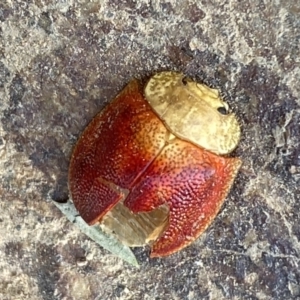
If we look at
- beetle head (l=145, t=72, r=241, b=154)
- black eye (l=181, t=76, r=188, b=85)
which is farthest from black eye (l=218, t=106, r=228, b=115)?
black eye (l=181, t=76, r=188, b=85)

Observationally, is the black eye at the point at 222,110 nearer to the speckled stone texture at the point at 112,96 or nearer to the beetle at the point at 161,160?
the beetle at the point at 161,160

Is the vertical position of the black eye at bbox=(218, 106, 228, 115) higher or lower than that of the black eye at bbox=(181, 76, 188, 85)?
lower

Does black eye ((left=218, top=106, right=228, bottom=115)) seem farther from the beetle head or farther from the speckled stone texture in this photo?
the speckled stone texture

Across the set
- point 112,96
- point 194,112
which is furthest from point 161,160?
point 112,96

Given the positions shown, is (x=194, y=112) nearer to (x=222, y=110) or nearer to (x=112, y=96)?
(x=222, y=110)

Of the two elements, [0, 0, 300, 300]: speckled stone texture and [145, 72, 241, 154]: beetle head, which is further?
[0, 0, 300, 300]: speckled stone texture

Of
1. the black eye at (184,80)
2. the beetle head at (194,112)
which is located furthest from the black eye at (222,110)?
the black eye at (184,80)

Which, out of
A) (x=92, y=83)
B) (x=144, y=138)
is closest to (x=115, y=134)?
(x=144, y=138)
